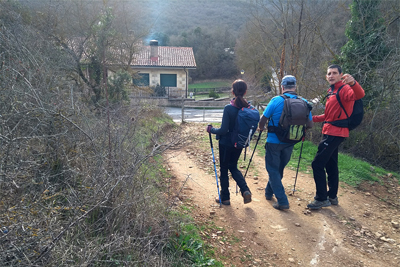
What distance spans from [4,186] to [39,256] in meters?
1.10

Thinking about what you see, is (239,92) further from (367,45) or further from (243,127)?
(367,45)

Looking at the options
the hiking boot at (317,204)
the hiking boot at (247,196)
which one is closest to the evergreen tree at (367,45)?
the hiking boot at (317,204)

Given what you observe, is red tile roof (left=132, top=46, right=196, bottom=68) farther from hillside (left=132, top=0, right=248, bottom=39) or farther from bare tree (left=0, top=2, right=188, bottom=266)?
bare tree (left=0, top=2, right=188, bottom=266)

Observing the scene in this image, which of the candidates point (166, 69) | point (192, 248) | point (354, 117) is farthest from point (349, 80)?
point (166, 69)

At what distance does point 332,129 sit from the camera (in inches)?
170

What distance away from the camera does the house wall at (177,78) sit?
30500 millimetres

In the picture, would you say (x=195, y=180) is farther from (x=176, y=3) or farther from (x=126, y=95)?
(x=176, y=3)

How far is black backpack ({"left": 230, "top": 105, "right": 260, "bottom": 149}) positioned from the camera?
13.6 ft

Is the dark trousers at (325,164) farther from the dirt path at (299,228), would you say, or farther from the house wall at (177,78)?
the house wall at (177,78)

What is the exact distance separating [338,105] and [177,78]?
91.0 ft

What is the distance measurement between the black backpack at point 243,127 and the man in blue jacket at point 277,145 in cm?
15

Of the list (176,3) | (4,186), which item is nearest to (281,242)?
(4,186)

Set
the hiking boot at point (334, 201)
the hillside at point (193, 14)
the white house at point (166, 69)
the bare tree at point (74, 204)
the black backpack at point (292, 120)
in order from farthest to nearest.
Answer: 1. the hillside at point (193, 14)
2. the white house at point (166, 69)
3. the hiking boot at point (334, 201)
4. the black backpack at point (292, 120)
5. the bare tree at point (74, 204)

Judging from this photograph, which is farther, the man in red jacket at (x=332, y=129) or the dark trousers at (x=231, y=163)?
the dark trousers at (x=231, y=163)
